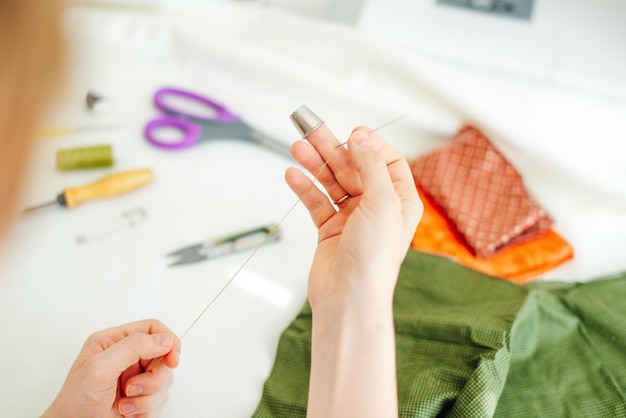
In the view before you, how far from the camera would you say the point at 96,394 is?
0.68m

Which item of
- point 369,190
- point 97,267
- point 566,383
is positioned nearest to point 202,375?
point 97,267

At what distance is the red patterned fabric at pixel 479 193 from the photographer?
96 cm

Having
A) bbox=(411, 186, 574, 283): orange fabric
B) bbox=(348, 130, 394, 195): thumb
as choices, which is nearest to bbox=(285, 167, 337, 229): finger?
bbox=(348, 130, 394, 195): thumb

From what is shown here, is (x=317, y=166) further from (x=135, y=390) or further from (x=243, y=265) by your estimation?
(x=135, y=390)

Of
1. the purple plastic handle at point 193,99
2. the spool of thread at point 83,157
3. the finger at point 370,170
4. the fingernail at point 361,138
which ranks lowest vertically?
the spool of thread at point 83,157

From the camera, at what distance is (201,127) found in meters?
1.12

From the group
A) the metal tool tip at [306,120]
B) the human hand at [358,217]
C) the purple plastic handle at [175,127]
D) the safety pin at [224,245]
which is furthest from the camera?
the purple plastic handle at [175,127]

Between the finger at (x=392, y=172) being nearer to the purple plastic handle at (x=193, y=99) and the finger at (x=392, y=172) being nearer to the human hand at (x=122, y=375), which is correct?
the human hand at (x=122, y=375)

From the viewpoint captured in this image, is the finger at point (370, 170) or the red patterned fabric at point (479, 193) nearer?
the finger at point (370, 170)

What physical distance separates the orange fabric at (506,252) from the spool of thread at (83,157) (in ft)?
1.82

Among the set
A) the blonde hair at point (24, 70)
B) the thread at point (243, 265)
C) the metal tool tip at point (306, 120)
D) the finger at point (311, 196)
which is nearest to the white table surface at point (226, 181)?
the thread at point (243, 265)

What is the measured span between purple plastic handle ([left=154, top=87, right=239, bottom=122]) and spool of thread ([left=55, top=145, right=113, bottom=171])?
0.15 meters

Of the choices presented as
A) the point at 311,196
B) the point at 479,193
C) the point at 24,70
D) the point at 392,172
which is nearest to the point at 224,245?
the point at 311,196

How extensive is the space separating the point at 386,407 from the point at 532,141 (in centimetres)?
60
